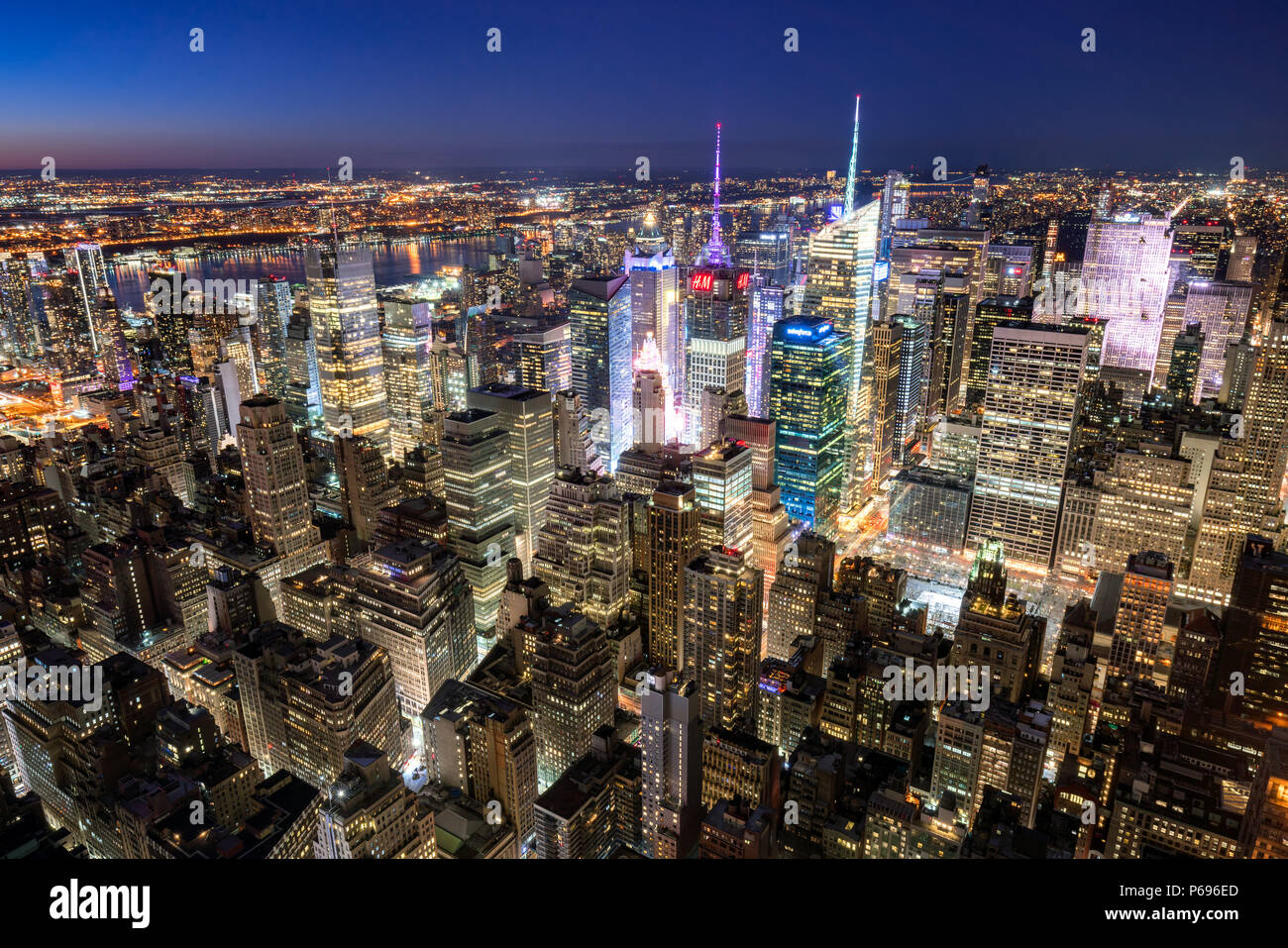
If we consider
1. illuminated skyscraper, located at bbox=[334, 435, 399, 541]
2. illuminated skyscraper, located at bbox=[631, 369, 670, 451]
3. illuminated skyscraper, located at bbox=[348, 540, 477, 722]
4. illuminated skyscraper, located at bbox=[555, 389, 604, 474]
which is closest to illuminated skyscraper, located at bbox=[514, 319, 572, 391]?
illuminated skyscraper, located at bbox=[631, 369, 670, 451]

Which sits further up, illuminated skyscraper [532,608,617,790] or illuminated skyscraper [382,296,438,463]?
illuminated skyscraper [382,296,438,463]

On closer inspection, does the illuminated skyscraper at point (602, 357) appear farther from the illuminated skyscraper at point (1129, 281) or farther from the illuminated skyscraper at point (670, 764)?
the illuminated skyscraper at point (1129, 281)

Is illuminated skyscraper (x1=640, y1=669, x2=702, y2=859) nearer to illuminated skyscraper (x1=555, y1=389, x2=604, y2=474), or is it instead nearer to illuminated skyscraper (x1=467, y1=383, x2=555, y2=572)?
illuminated skyscraper (x1=467, y1=383, x2=555, y2=572)

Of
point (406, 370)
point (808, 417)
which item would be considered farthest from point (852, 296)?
point (406, 370)
